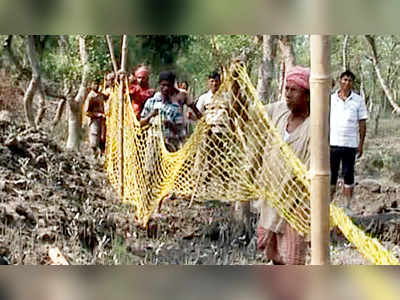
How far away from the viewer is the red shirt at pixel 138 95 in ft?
14.3

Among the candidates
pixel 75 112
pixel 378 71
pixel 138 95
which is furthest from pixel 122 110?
pixel 378 71

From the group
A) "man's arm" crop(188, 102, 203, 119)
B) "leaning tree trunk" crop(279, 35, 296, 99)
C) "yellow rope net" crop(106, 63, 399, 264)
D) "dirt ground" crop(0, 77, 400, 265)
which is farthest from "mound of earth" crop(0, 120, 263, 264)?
"leaning tree trunk" crop(279, 35, 296, 99)

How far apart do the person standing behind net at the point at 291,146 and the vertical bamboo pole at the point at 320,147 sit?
0.04 metres

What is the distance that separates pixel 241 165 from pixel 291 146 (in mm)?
250

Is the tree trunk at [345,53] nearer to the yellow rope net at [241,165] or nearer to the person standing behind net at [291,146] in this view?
the person standing behind net at [291,146]

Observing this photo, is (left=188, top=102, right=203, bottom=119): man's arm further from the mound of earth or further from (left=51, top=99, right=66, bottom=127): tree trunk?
(left=51, top=99, right=66, bottom=127): tree trunk

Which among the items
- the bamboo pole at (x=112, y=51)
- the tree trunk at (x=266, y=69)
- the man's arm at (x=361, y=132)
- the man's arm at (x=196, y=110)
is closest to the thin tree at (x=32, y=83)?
the bamboo pole at (x=112, y=51)

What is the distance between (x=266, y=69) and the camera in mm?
4258

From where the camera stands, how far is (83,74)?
4348 mm

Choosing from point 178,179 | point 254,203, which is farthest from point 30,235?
point 254,203

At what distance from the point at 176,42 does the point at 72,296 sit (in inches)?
52.3

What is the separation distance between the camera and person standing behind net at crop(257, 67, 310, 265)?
4.27 meters

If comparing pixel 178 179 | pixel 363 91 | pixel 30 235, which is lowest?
pixel 30 235
